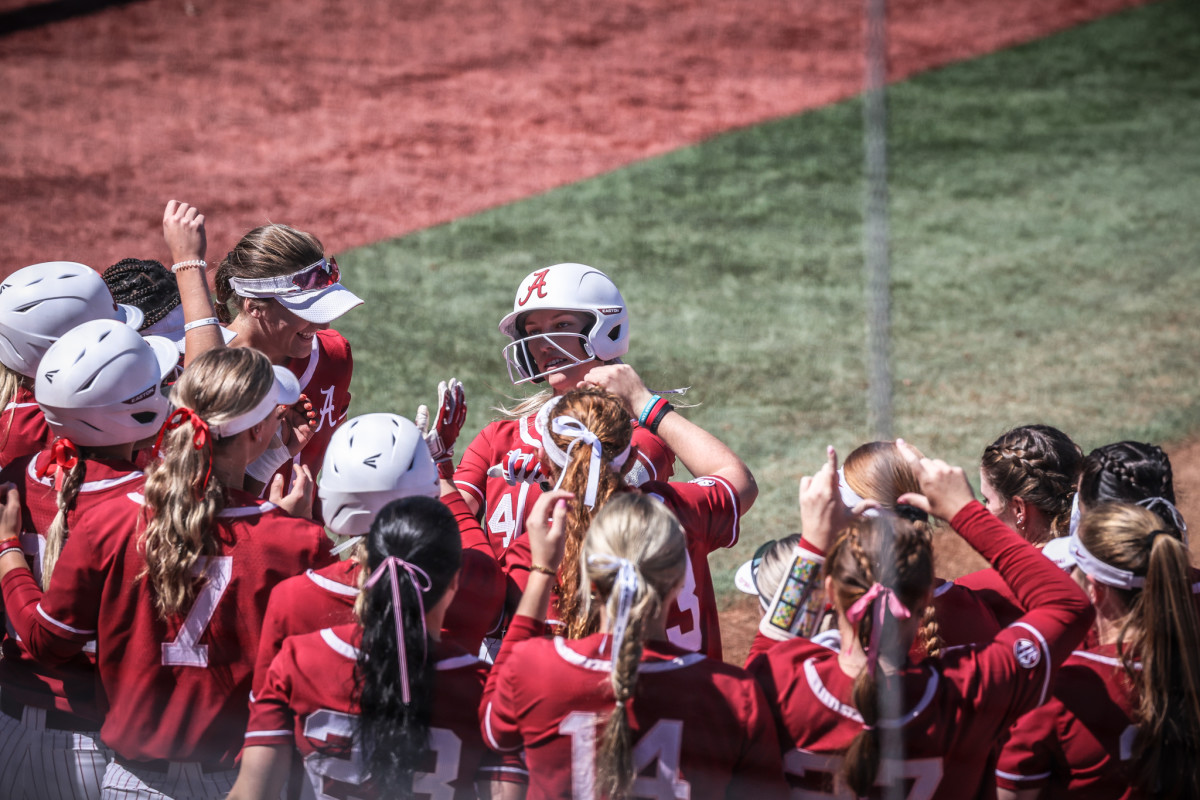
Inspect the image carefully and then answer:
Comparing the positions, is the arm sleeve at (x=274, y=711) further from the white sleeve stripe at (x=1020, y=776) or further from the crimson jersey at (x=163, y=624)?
the white sleeve stripe at (x=1020, y=776)

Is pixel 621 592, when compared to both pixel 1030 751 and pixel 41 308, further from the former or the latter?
pixel 41 308

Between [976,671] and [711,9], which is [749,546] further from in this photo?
[711,9]

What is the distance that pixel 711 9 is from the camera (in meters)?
15.4

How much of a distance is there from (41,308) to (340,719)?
59.8 inches

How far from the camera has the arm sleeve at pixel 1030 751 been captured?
2.39m

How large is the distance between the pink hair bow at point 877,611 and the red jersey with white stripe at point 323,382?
2.16 metres

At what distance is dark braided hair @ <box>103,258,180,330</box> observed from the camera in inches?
151

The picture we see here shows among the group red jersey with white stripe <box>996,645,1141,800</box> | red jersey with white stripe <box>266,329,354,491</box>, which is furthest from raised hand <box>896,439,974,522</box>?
red jersey with white stripe <box>266,329,354,491</box>

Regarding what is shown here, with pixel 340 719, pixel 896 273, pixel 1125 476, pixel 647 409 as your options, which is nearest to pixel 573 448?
pixel 647 409

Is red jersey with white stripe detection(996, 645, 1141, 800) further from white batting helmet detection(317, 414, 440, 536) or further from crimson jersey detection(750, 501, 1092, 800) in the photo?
white batting helmet detection(317, 414, 440, 536)

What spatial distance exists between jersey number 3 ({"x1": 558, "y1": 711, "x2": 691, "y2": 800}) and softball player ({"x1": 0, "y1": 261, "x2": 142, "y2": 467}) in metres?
1.67

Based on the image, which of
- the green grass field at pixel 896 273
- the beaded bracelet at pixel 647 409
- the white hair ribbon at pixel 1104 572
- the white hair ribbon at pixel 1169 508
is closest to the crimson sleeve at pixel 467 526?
the beaded bracelet at pixel 647 409

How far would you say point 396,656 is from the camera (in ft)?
7.25

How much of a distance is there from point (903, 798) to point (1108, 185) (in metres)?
9.67
